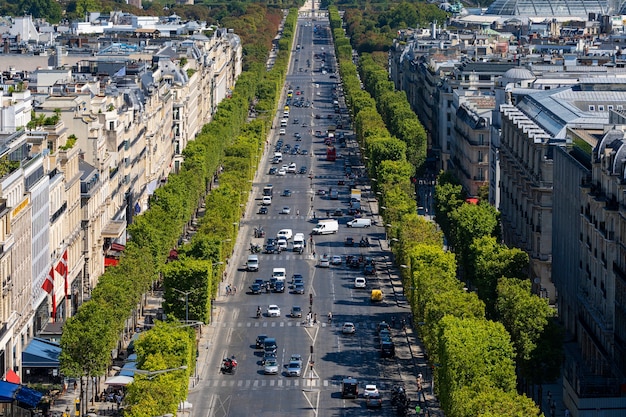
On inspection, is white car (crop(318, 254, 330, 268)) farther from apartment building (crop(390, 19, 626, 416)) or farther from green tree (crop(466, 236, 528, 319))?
green tree (crop(466, 236, 528, 319))

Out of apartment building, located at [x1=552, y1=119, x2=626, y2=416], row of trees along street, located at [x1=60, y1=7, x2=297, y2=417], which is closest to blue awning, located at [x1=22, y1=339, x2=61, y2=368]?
row of trees along street, located at [x1=60, y1=7, x2=297, y2=417]

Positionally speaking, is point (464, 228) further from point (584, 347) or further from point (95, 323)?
point (95, 323)

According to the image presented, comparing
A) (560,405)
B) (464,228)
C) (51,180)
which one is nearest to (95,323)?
(51,180)

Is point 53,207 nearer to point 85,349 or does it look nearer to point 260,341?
point 260,341

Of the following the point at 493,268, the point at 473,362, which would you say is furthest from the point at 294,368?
the point at 473,362

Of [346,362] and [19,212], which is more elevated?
[19,212]

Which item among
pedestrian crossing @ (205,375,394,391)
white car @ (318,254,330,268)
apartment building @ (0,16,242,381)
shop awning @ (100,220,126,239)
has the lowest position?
white car @ (318,254,330,268)
